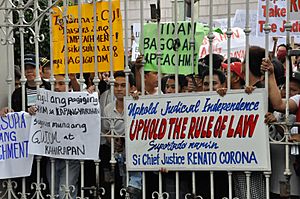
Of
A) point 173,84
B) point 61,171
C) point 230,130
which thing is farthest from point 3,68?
point 230,130

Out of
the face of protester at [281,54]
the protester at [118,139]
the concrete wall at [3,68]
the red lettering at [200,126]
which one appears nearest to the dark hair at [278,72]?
the face of protester at [281,54]

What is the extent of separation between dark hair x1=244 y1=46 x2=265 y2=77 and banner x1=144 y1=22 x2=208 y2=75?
15.5 inches

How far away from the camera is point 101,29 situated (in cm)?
557

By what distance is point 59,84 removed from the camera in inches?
234

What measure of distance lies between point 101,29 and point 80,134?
2.81ft

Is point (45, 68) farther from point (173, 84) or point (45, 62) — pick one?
point (173, 84)

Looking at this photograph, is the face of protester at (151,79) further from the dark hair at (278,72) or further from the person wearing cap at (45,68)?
the person wearing cap at (45,68)

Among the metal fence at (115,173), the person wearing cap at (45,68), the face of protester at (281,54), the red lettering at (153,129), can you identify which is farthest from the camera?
the person wearing cap at (45,68)

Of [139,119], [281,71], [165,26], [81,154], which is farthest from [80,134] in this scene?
[281,71]

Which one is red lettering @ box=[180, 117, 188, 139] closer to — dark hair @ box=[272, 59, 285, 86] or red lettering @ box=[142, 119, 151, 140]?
red lettering @ box=[142, 119, 151, 140]

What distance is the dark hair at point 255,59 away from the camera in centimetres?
504

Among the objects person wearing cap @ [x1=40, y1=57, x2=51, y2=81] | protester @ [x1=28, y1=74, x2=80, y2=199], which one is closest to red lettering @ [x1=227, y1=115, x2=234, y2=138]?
protester @ [x1=28, y1=74, x2=80, y2=199]

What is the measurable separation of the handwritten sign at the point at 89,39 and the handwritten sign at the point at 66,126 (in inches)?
9.2

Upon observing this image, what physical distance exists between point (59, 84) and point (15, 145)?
0.64m
